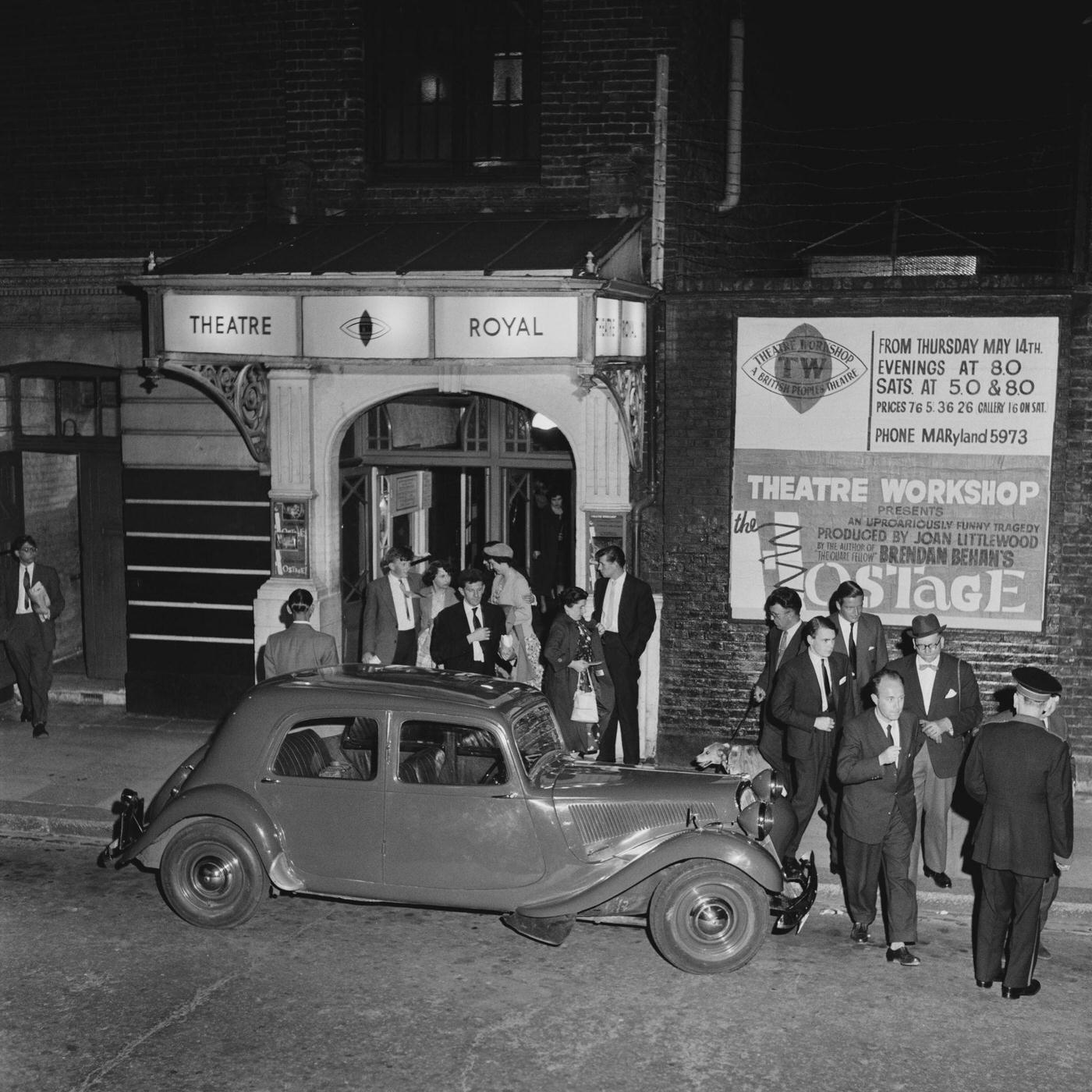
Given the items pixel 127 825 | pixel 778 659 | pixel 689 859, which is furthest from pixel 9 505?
pixel 689 859

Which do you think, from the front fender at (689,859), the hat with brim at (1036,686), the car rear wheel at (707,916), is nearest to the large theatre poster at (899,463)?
the hat with brim at (1036,686)

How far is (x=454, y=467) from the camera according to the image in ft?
46.5

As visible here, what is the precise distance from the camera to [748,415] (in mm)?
12023

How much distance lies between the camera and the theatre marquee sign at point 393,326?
1090 centimetres

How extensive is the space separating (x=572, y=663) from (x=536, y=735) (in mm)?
2554

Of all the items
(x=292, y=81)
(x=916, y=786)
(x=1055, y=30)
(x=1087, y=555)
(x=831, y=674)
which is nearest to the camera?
(x=916, y=786)

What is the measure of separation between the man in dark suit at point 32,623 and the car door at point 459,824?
20.5 ft

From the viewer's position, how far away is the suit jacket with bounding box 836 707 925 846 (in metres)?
7.90

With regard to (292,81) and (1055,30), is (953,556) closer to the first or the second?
(292,81)

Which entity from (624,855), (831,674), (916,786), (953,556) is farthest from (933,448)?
(624,855)

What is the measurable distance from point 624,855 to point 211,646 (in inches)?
263

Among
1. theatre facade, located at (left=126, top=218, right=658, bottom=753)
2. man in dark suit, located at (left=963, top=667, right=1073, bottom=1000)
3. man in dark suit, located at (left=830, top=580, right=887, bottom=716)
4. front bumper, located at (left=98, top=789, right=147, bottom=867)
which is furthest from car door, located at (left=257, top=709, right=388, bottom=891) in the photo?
man in dark suit, located at (left=830, top=580, right=887, bottom=716)

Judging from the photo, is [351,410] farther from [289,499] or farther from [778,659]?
[778,659]

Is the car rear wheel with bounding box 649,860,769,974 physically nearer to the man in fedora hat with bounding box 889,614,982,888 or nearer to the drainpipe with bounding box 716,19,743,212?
the man in fedora hat with bounding box 889,614,982,888
